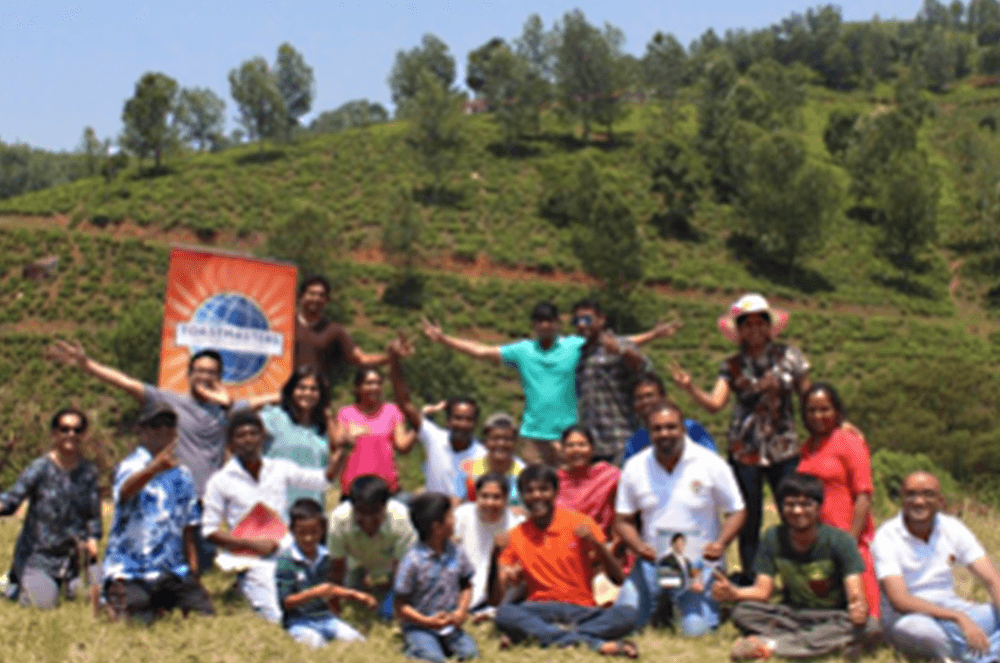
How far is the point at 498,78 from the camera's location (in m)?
68.9

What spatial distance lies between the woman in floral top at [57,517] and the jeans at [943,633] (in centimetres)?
460

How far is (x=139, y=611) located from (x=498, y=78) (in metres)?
66.5

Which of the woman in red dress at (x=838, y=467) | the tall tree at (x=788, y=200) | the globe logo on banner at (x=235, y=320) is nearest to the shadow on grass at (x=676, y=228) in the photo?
the tall tree at (x=788, y=200)

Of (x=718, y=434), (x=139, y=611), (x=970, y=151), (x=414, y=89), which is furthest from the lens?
(x=414, y=89)

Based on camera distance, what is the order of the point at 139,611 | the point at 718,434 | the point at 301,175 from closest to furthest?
the point at 139,611 < the point at 718,434 < the point at 301,175

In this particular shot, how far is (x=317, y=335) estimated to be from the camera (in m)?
7.31

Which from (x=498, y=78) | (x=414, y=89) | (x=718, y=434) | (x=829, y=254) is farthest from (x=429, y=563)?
(x=414, y=89)

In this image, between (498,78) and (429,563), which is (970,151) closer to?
(498,78)

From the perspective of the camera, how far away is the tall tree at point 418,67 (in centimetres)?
7806

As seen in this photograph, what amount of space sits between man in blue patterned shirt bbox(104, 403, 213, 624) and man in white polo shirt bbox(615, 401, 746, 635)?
2.54 m

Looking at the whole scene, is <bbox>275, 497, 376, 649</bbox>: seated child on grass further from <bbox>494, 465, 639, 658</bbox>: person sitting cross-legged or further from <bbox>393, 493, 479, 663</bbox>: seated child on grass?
<bbox>494, 465, 639, 658</bbox>: person sitting cross-legged

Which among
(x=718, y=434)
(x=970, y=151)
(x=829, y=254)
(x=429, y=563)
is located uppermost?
(x=970, y=151)

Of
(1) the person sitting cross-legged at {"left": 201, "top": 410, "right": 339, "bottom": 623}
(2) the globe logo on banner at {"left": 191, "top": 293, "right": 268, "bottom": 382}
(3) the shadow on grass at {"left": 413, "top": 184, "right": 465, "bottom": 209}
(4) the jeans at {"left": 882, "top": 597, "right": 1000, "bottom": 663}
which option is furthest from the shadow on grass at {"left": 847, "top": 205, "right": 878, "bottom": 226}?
(1) the person sitting cross-legged at {"left": 201, "top": 410, "right": 339, "bottom": 623}

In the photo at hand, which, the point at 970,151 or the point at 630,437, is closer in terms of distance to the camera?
the point at 630,437
